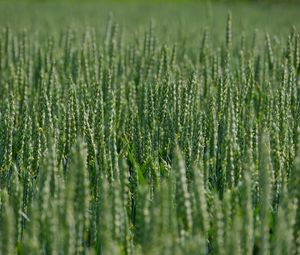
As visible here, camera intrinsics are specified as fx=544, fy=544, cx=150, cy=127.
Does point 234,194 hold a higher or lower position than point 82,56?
lower

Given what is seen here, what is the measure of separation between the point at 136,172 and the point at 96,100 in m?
0.37

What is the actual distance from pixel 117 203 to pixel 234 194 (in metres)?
0.43

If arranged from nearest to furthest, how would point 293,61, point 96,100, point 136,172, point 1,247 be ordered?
point 1,247 < point 136,172 < point 96,100 < point 293,61

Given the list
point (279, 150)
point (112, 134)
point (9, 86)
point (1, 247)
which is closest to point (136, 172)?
point (112, 134)

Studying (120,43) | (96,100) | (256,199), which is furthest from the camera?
(120,43)

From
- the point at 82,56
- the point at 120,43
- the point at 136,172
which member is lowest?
the point at 136,172

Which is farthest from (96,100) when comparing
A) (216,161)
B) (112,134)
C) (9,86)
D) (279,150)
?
(9,86)

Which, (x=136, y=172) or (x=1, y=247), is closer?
(x=1, y=247)

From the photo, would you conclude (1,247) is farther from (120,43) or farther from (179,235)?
(120,43)

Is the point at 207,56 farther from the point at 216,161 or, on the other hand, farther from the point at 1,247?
the point at 1,247

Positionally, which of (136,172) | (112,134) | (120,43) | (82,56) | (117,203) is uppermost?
(120,43)

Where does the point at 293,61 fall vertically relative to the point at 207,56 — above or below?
below

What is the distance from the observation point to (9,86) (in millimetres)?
3193

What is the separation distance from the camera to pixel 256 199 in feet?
6.04
